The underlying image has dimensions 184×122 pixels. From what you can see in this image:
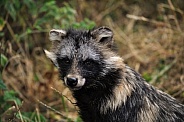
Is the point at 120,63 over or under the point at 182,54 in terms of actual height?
over

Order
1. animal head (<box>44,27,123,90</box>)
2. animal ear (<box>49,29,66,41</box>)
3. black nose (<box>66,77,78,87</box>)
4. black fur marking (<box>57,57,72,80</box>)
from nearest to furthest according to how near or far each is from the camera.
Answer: black nose (<box>66,77,78,87</box>) < animal head (<box>44,27,123,90</box>) < black fur marking (<box>57,57,72,80</box>) < animal ear (<box>49,29,66,41</box>)

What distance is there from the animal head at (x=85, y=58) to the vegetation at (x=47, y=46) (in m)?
1.42

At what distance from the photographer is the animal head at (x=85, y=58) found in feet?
19.0

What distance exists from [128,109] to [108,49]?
79 cm

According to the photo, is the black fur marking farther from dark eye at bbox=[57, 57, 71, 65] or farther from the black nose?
the black nose

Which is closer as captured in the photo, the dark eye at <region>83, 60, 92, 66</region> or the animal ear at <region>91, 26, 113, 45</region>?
the dark eye at <region>83, 60, 92, 66</region>

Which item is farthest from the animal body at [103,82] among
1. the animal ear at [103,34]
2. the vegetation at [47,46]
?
the vegetation at [47,46]

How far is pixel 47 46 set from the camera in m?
10.6

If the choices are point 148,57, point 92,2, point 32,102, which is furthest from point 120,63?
point 92,2

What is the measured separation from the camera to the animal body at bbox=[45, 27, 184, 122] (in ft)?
19.3

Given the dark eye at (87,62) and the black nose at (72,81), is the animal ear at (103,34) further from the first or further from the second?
the black nose at (72,81)

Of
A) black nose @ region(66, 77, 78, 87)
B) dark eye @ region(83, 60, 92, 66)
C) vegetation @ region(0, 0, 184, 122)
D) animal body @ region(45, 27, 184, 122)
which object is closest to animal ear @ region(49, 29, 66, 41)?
animal body @ region(45, 27, 184, 122)

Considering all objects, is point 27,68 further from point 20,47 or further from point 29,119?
point 29,119

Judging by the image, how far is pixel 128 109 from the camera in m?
6.03
